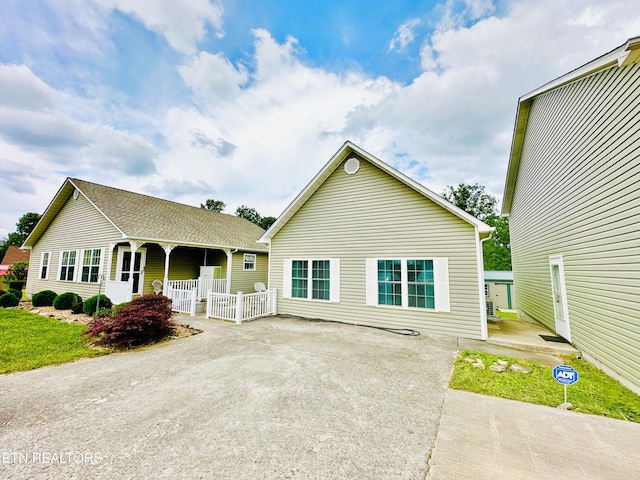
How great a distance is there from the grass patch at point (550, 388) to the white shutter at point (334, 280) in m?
4.54

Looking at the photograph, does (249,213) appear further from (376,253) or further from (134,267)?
(376,253)

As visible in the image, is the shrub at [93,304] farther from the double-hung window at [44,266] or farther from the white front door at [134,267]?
the double-hung window at [44,266]

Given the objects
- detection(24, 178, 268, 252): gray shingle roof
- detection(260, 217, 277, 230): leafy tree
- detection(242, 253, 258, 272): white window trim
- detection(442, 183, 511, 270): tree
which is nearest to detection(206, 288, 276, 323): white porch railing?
detection(24, 178, 268, 252): gray shingle roof

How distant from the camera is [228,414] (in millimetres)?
3320

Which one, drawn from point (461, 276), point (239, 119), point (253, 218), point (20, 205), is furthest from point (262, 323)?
point (20, 205)

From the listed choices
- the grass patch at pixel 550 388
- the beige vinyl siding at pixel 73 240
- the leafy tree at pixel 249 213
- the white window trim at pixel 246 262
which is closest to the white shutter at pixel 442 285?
the grass patch at pixel 550 388

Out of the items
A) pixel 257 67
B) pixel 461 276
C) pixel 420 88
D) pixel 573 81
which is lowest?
pixel 461 276

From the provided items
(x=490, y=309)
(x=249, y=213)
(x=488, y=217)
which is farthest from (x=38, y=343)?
(x=249, y=213)

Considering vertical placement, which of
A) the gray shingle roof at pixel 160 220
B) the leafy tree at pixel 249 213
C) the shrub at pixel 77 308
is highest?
the leafy tree at pixel 249 213

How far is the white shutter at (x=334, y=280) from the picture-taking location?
9.15 metres

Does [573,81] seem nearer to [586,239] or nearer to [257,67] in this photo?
[586,239]

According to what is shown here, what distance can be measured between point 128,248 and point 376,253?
37.8ft

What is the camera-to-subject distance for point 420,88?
11992mm

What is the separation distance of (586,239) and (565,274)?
5.42 ft
